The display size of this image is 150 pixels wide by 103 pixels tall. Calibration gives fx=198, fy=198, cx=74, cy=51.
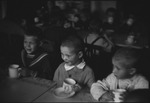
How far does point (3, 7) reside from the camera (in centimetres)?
616

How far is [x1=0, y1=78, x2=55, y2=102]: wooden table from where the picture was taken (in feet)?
5.02

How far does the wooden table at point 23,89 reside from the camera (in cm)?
153

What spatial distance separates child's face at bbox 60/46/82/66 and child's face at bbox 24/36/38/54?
60 cm

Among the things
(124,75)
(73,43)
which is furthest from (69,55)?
(124,75)

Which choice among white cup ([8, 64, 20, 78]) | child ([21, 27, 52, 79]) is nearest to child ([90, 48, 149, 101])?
white cup ([8, 64, 20, 78])

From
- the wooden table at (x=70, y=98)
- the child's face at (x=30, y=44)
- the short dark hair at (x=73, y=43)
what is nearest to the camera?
the wooden table at (x=70, y=98)

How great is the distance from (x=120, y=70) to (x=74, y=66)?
54 cm

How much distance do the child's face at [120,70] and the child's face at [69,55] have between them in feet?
1.59

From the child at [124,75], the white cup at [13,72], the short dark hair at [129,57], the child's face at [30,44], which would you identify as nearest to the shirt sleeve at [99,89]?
the child at [124,75]

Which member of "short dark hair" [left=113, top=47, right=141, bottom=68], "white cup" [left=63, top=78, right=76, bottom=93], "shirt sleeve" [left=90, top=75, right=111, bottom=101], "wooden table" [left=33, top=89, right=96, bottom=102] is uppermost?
"short dark hair" [left=113, top=47, right=141, bottom=68]

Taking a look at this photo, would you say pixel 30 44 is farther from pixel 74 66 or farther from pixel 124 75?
pixel 124 75

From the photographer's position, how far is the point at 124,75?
64.4 inches

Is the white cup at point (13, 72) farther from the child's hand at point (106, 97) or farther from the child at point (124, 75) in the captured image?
the child's hand at point (106, 97)

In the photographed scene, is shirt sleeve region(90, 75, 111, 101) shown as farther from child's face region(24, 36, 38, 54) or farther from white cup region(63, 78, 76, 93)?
child's face region(24, 36, 38, 54)
